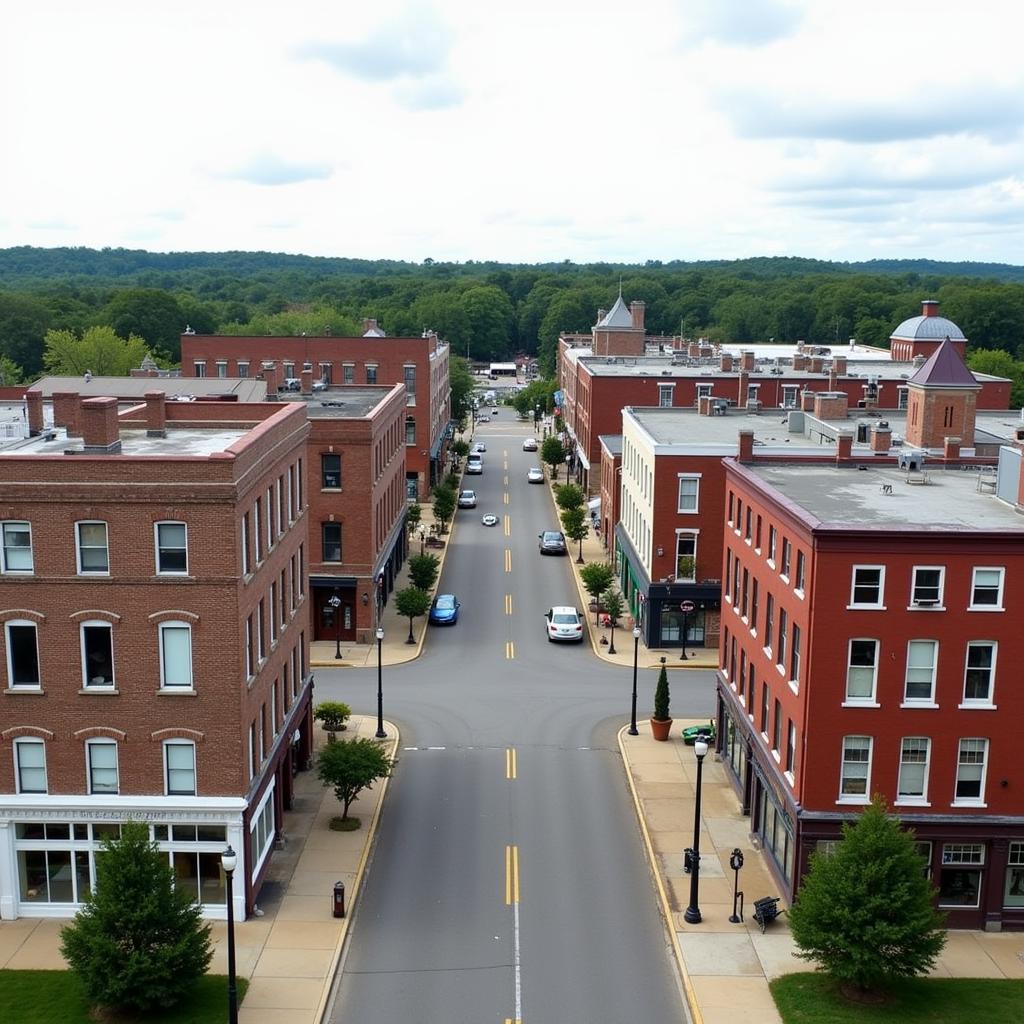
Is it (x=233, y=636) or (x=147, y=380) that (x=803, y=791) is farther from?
(x=147, y=380)

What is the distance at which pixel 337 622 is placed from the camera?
57.2 metres

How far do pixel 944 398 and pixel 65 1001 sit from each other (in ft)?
135

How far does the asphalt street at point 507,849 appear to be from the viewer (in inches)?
1110

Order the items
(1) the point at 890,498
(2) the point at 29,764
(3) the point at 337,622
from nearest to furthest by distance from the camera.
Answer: (2) the point at 29,764 → (1) the point at 890,498 → (3) the point at 337,622

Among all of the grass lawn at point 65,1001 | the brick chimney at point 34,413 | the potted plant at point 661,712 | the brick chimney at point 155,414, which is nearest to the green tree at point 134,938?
the grass lawn at point 65,1001

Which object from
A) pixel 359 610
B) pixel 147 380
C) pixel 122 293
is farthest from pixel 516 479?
pixel 122 293

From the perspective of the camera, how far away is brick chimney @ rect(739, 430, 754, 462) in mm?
43972

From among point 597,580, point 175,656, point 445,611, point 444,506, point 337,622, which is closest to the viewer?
point 175,656

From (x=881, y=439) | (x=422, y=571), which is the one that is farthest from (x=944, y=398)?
(x=422, y=571)

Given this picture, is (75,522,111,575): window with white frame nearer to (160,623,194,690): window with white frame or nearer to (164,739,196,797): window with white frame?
(160,623,194,690): window with white frame

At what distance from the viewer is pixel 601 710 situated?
4984cm

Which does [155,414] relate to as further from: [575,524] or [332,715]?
[575,524]

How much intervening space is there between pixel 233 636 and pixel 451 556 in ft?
168

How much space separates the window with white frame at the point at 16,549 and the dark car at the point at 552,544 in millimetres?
53918
